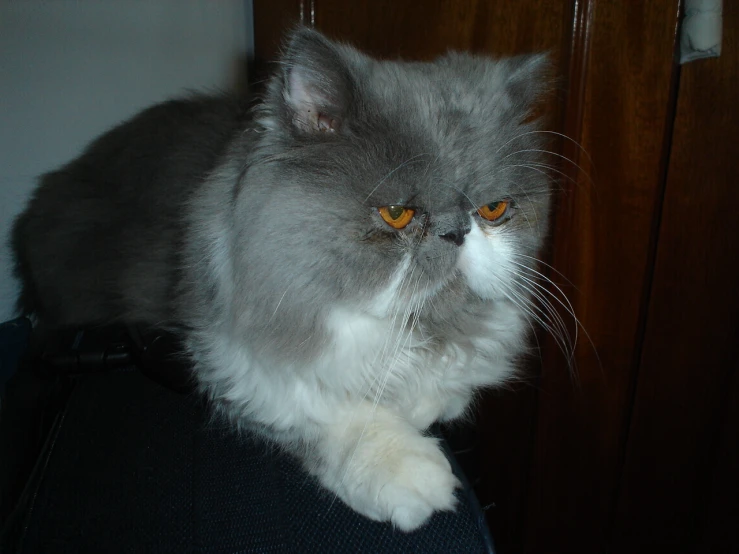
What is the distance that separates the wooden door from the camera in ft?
3.98

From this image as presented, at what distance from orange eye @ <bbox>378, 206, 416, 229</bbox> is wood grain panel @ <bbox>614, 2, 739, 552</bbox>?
90 cm

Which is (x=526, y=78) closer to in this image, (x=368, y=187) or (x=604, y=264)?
(x=368, y=187)

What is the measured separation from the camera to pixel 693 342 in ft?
4.65

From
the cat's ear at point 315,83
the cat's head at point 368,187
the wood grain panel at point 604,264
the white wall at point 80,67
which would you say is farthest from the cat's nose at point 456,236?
the white wall at point 80,67

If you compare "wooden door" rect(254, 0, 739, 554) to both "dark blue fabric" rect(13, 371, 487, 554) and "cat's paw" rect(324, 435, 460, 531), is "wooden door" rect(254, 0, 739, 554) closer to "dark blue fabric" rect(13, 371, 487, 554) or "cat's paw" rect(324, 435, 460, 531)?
"cat's paw" rect(324, 435, 460, 531)

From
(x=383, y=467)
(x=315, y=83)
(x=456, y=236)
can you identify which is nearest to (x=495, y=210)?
(x=456, y=236)

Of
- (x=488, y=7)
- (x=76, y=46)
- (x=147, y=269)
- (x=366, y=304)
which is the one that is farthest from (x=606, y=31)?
(x=76, y=46)

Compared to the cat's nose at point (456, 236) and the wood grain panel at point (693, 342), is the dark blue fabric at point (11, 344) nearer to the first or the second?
the cat's nose at point (456, 236)

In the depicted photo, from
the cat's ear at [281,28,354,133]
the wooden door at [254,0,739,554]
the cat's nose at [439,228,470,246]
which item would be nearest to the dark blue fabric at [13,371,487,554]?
the cat's nose at [439,228,470,246]

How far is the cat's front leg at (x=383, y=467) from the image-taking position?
77 centimetres

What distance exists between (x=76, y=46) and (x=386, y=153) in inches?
44.3

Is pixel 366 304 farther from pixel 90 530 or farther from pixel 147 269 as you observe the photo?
pixel 147 269

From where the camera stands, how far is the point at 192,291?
1019 millimetres

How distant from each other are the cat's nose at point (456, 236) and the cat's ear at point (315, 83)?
0.78 feet
